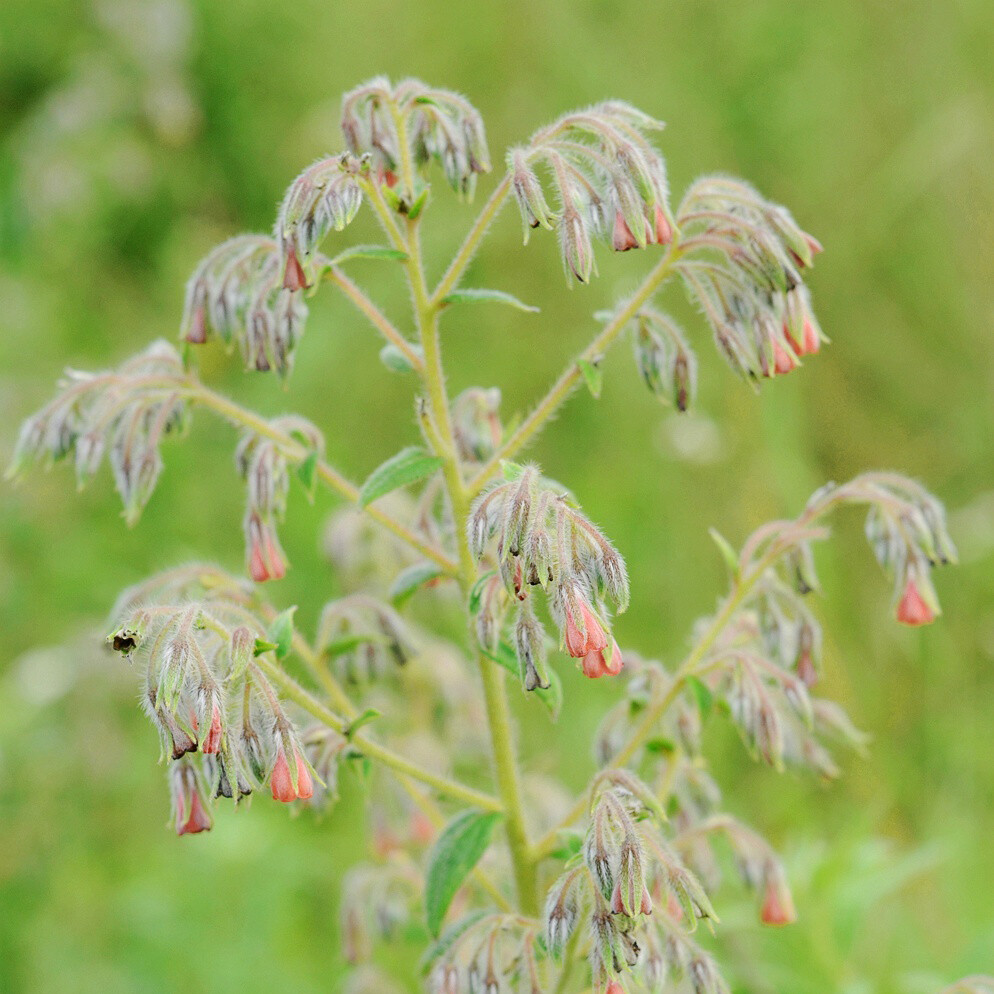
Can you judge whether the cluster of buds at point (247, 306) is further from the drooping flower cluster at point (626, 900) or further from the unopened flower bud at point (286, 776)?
the drooping flower cluster at point (626, 900)

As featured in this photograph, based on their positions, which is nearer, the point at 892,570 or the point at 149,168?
the point at 892,570

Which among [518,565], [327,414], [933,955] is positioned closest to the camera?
[518,565]

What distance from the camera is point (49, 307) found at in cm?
830

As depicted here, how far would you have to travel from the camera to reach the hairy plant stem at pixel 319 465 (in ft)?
8.29

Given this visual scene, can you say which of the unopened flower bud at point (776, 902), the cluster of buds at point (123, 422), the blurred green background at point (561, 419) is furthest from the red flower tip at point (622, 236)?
the blurred green background at point (561, 419)

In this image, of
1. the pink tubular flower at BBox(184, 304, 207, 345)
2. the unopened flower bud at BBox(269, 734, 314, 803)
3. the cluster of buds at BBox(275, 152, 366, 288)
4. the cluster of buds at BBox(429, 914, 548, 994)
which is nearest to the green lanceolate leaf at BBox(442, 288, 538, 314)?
the cluster of buds at BBox(275, 152, 366, 288)

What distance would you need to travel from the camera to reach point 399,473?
94.5 inches

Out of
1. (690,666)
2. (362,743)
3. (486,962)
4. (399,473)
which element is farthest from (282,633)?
(690,666)

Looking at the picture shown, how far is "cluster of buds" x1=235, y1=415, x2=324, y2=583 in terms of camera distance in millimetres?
2627

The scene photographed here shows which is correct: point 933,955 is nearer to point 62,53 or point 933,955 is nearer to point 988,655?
point 988,655

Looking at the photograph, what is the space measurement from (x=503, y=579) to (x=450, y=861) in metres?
0.69

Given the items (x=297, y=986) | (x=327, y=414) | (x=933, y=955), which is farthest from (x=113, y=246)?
(x=933, y=955)

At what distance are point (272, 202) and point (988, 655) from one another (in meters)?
5.73

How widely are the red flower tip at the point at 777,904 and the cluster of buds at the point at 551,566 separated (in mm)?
931
